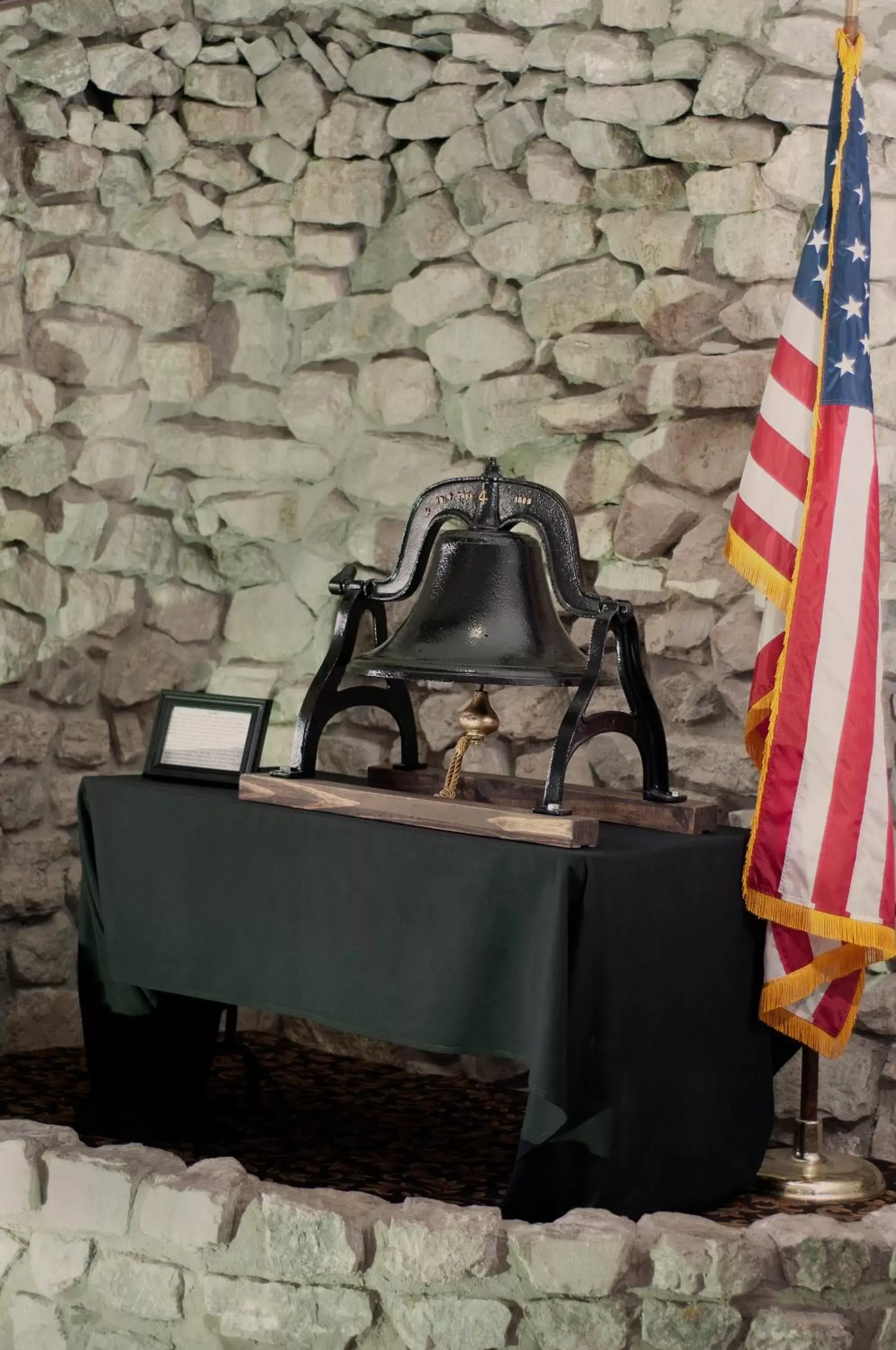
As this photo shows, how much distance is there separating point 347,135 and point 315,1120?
2.23m

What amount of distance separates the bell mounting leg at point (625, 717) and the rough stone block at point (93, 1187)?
0.91 m

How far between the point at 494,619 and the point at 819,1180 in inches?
46.8

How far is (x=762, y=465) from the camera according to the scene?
10.6 ft

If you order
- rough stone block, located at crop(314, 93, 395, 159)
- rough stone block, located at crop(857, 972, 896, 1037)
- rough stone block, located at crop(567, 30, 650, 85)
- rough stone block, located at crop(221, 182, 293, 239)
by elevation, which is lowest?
rough stone block, located at crop(857, 972, 896, 1037)

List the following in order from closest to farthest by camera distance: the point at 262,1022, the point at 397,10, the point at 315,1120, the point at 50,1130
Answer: the point at 50,1130, the point at 315,1120, the point at 397,10, the point at 262,1022

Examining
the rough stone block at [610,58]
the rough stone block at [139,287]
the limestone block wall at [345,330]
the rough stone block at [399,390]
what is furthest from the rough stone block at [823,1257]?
the rough stone block at [139,287]

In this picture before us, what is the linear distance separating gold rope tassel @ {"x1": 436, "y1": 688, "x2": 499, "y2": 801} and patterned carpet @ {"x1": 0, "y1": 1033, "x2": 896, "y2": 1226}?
726 millimetres

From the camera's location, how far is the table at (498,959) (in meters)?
2.84

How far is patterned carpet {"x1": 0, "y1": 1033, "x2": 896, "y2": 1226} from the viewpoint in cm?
324

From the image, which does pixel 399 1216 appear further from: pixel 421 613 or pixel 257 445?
pixel 257 445

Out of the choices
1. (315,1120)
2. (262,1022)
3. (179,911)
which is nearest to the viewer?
(179,911)

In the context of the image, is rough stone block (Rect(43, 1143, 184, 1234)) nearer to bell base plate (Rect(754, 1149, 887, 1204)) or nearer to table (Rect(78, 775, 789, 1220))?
table (Rect(78, 775, 789, 1220))

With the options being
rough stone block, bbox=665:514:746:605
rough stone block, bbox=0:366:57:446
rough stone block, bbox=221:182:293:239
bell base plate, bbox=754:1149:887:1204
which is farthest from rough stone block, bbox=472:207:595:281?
bell base plate, bbox=754:1149:887:1204

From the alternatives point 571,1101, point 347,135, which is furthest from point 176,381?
point 571,1101
